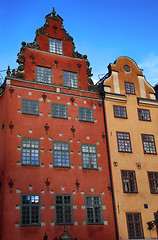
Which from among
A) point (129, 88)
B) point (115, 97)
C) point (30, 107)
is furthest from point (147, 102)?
point (30, 107)

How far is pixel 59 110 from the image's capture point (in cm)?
2275

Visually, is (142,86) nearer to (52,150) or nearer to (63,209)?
(52,150)

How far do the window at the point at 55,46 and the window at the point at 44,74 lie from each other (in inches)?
82.0

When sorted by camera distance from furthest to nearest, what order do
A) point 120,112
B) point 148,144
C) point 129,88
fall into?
1. point 129,88
2. point 120,112
3. point 148,144

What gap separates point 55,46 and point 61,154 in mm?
9105

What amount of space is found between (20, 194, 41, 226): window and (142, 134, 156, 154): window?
9.59 meters

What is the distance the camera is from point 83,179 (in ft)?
70.0

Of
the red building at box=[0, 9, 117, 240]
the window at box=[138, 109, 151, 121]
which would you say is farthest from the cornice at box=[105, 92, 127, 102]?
the window at box=[138, 109, 151, 121]

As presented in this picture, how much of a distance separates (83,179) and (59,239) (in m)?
4.22

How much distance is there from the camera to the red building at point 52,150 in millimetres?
19016

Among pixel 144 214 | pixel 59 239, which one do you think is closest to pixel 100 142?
pixel 144 214

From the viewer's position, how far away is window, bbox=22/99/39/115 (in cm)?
2153

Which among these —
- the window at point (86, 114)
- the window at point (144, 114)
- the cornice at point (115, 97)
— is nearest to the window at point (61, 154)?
the window at point (86, 114)

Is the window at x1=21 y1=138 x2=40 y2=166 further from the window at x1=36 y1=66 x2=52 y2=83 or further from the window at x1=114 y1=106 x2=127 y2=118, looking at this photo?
the window at x1=114 y1=106 x2=127 y2=118
